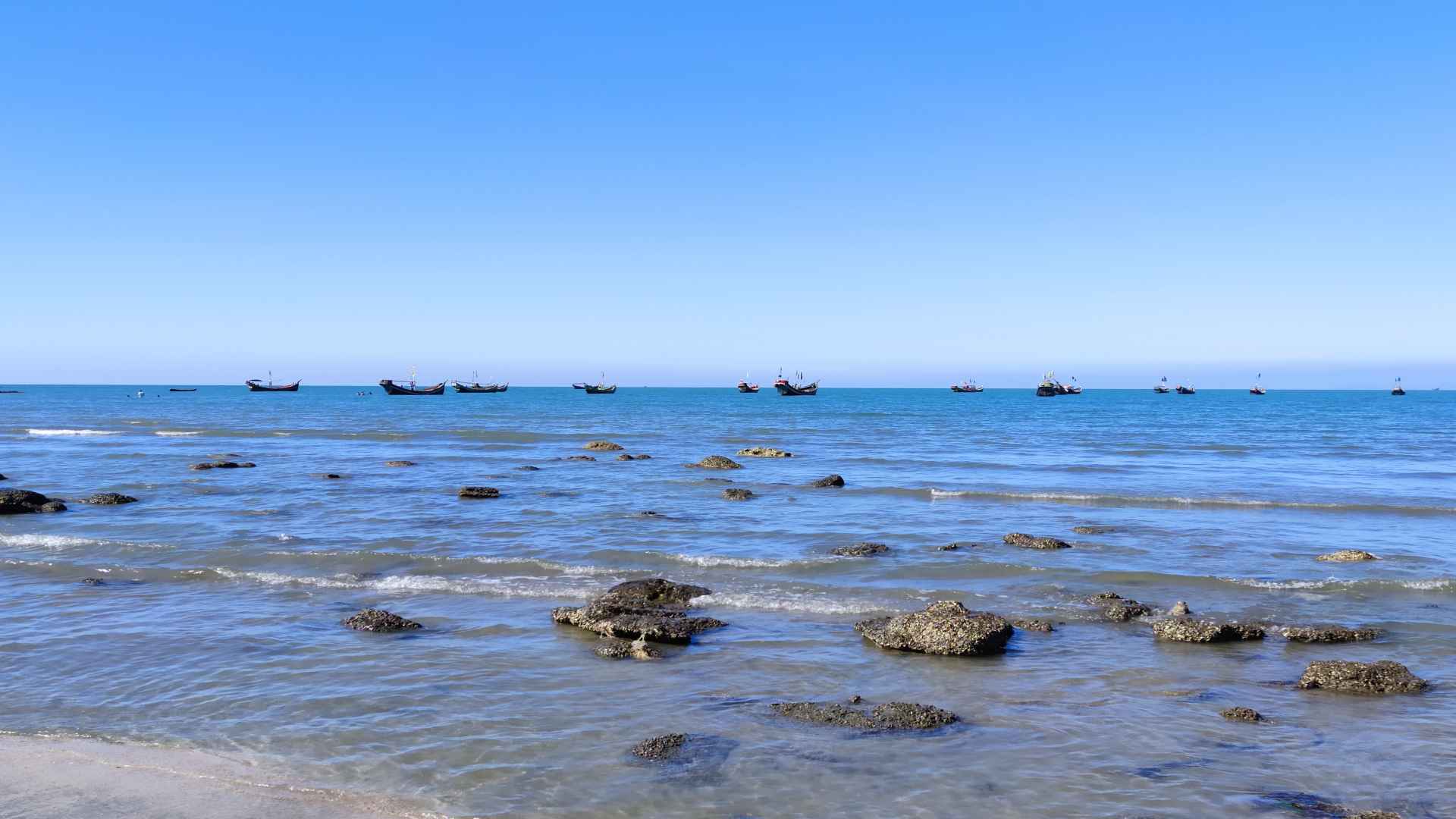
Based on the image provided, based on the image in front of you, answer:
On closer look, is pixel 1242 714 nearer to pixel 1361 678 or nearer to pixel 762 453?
pixel 1361 678

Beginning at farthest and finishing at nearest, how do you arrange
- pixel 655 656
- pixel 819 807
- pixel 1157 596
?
pixel 1157 596 < pixel 655 656 < pixel 819 807

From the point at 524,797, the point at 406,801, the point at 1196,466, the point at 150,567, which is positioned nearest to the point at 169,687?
the point at 406,801

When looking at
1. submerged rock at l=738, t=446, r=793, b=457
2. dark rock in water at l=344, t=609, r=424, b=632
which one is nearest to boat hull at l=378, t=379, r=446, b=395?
submerged rock at l=738, t=446, r=793, b=457

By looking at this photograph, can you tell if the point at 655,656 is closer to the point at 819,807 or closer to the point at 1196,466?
the point at 819,807

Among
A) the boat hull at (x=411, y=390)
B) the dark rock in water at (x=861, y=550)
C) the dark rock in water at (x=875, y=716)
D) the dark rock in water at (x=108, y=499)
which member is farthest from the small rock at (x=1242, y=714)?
the boat hull at (x=411, y=390)

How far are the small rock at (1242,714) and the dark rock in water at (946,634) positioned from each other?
9.17 ft

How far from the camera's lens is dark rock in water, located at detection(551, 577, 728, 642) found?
12.3 meters

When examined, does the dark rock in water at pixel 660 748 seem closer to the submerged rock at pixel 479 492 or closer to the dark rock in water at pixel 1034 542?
the dark rock in water at pixel 1034 542

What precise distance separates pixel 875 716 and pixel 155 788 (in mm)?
→ 6208

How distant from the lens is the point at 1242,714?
9.33 meters

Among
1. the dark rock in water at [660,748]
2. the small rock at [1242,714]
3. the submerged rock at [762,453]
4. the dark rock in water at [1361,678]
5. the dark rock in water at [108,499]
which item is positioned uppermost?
the submerged rock at [762,453]

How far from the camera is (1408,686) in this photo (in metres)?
10.2

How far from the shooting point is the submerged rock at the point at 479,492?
27984 millimetres

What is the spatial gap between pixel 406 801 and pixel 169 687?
4.43m
